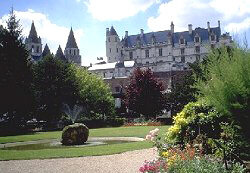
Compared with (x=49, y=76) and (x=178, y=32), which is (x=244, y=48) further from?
(x=178, y=32)

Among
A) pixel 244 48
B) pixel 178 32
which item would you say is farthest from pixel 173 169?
pixel 178 32

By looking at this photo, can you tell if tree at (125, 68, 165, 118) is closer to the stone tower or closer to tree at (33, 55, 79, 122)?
tree at (33, 55, 79, 122)

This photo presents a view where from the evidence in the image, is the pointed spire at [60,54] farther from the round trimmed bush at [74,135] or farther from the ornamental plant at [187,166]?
the ornamental plant at [187,166]

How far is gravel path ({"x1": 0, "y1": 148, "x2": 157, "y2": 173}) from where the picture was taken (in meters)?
11.5

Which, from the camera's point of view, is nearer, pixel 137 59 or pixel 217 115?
pixel 217 115

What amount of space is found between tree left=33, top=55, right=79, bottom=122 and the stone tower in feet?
284

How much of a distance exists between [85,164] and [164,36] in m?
110

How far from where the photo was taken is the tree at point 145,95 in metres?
46.2

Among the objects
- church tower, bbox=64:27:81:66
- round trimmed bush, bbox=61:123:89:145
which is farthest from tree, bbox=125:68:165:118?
church tower, bbox=64:27:81:66

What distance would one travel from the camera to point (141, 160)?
13.0m

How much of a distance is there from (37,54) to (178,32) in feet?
159

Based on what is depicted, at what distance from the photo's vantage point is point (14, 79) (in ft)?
126

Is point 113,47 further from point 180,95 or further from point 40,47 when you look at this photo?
point 180,95

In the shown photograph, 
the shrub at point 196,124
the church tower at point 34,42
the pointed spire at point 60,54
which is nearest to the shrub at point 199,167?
the shrub at point 196,124
